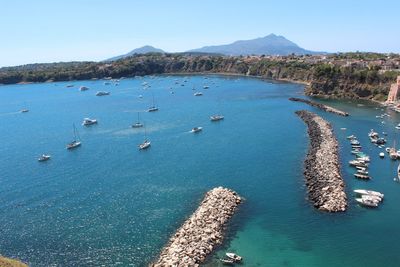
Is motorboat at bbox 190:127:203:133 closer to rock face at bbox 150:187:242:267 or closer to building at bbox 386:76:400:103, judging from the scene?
rock face at bbox 150:187:242:267

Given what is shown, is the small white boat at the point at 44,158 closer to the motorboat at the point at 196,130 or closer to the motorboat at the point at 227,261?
the motorboat at the point at 196,130

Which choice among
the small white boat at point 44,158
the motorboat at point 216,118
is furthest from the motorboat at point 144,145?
the motorboat at point 216,118

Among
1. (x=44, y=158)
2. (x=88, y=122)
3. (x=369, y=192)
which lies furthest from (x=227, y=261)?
(x=88, y=122)

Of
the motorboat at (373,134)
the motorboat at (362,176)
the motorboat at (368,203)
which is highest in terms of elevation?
the motorboat at (373,134)

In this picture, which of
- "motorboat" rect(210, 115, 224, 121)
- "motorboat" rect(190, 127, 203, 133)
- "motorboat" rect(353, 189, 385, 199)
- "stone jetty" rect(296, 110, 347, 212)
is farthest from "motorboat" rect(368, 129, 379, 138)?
"motorboat" rect(210, 115, 224, 121)

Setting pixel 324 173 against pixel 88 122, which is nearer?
pixel 324 173

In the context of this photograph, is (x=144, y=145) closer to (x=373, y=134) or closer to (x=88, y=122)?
(x=88, y=122)
